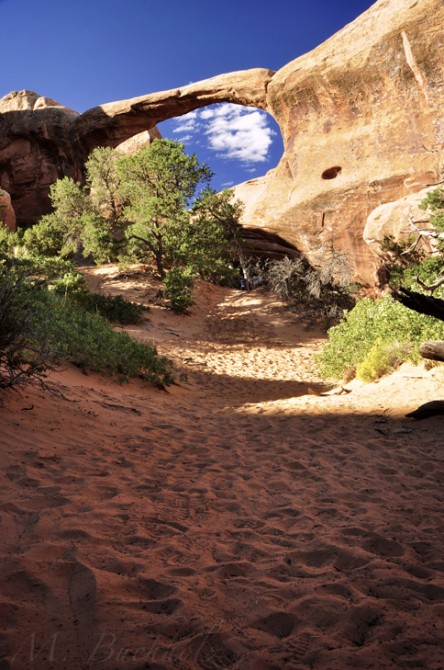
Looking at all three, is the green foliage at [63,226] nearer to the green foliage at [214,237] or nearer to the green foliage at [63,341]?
the green foliage at [214,237]

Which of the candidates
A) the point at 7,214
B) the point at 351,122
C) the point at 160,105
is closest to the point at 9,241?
the point at 7,214

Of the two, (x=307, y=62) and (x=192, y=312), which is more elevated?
(x=307, y=62)

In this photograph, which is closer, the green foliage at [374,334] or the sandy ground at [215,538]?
the sandy ground at [215,538]

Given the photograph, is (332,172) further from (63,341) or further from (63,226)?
(63,226)

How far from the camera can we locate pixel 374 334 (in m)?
9.68

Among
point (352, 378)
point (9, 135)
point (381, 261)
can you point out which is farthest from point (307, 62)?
point (9, 135)

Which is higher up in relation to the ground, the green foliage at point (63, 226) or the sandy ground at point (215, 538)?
the green foliage at point (63, 226)

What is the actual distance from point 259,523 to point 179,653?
1.48 m

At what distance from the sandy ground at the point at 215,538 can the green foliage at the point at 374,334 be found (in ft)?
7.75

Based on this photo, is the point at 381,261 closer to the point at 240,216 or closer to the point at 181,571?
the point at 240,216

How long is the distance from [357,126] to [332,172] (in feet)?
6.54

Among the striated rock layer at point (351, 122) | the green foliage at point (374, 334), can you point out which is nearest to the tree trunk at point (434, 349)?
the green foliage at point (374, 334)

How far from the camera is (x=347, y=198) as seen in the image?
17.3 metres

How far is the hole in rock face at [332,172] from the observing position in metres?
17.7
